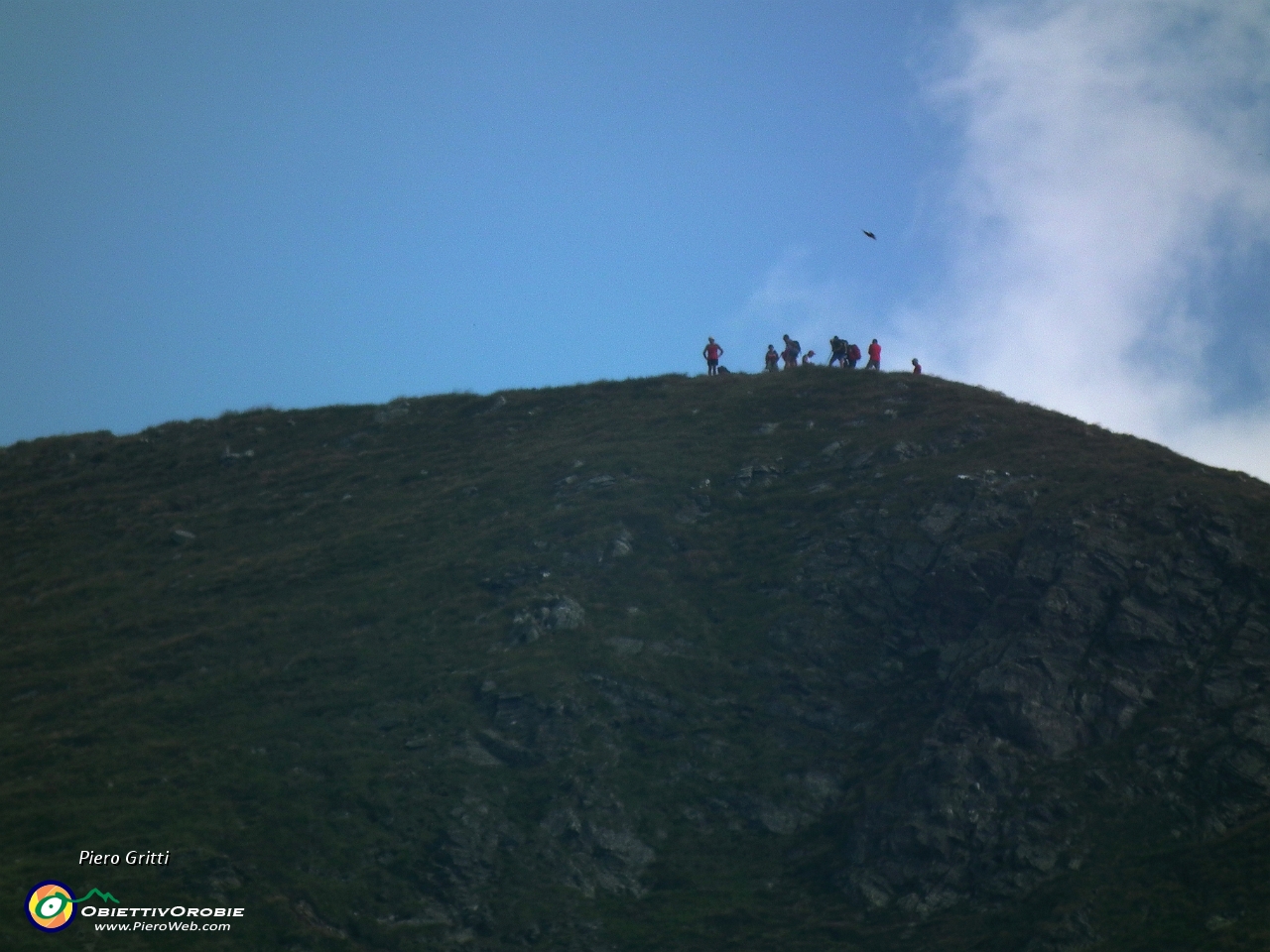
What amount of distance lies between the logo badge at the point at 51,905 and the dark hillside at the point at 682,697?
1.05 ft

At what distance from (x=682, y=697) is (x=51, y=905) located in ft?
52.6

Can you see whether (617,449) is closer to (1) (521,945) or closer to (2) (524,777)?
(2) (524,777)

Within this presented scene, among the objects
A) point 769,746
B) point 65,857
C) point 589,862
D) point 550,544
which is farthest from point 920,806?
point 65,857

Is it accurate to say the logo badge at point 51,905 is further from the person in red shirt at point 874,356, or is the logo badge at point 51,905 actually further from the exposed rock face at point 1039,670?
the person in red shirt at point 874,356

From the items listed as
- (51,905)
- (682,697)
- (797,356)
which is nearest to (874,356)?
(797,356)

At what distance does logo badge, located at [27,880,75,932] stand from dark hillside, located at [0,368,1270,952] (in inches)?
12.6

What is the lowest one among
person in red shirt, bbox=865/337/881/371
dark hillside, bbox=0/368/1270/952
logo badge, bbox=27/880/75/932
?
logo badge, bbox=27/880/75/932

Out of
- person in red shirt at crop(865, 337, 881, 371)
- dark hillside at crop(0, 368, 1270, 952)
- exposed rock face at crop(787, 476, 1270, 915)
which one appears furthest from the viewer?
person in red shirt at crop(865, 337, 881, 371)

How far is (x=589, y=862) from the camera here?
27.3 metres

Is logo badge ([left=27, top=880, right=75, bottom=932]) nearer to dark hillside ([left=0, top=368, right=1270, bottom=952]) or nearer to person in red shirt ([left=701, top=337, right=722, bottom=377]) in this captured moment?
dark hillside ([left=0, top=368, right=1270, bottom=952])

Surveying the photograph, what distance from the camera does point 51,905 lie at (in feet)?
76.0

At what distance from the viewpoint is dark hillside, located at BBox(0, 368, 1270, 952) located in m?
25.1

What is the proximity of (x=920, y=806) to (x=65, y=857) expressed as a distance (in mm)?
19228

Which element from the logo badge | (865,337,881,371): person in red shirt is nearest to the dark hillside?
the logo badge
